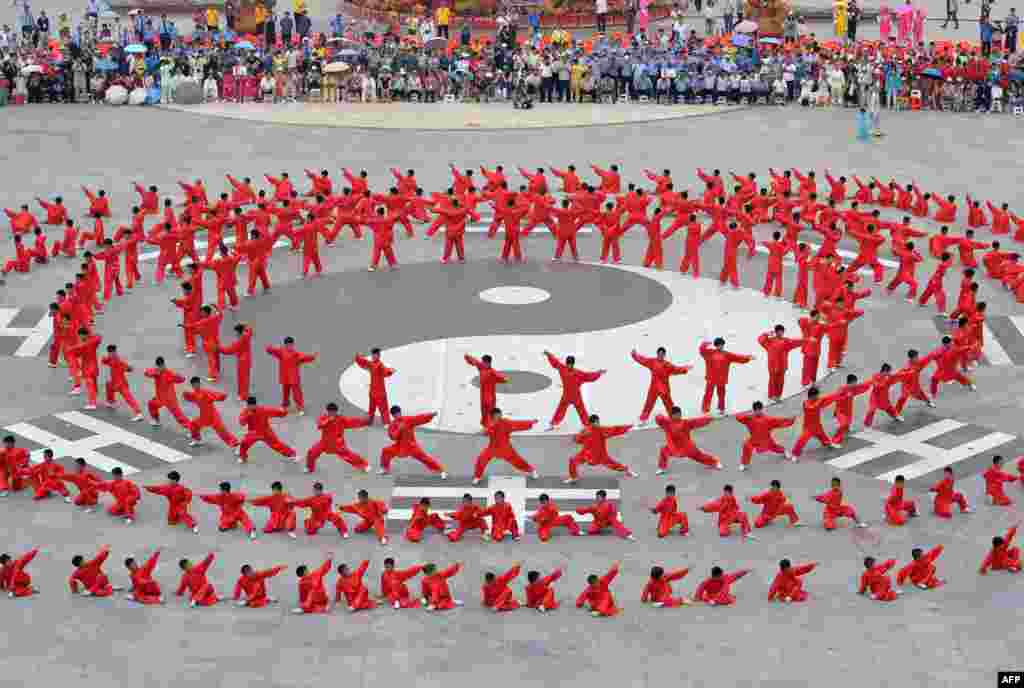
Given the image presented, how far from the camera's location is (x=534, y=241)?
4425 cm

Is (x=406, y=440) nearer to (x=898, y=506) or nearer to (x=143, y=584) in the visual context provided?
(x=143, y=584)

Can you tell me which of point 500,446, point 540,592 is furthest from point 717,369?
point 540,592

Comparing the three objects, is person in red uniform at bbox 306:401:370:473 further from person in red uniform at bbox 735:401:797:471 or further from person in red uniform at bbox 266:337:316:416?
person in red uniform at bbox 735:401:797:471

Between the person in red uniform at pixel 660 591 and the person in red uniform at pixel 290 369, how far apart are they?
9.59 meters

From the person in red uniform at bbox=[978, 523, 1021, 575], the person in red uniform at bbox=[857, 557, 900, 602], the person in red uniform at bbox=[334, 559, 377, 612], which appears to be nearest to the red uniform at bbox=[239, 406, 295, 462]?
the person in red uniform at bbox=[334, 559, 377, 612]

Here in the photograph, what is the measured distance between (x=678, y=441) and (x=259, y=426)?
279 inches

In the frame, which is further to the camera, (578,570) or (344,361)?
(344,361)

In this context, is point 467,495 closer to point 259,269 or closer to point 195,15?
point 259,269

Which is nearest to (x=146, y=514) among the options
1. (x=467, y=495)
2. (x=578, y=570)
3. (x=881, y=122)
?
(x=467, y=495)

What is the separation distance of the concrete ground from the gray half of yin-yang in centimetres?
14

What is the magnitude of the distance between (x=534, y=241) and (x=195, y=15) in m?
37.9

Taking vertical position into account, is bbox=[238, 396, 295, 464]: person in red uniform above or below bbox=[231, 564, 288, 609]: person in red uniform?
above

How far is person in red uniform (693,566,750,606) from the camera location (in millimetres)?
23906

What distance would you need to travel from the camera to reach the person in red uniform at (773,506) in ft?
87.2
